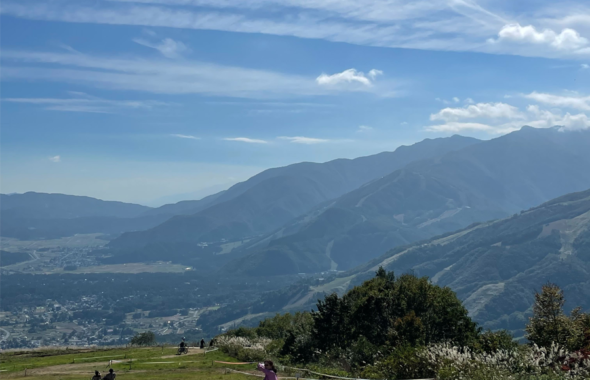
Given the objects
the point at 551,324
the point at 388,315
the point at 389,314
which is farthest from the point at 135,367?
the point at 551,324

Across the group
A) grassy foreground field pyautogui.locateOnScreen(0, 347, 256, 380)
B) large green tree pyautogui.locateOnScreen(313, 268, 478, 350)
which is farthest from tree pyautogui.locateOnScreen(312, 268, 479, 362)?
grassy foreground field pyautogui.locateOnScreen(0, 347, 256, 380)

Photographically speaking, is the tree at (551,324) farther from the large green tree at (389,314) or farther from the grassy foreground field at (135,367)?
the grassy foreground field at (135,367)

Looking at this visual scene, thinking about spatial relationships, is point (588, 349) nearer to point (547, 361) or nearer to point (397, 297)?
point (547, 361)

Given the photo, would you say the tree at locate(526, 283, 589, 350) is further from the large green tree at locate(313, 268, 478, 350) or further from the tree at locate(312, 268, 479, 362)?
the large green tree at locate(313, 268, 478, 350)

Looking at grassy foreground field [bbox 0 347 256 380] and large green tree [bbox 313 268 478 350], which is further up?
large green tree [bbox 313 268 478 350]

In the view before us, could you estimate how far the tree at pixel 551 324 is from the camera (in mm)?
30189

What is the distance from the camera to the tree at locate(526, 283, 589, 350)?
1189 inches

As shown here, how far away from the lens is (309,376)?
3269cm

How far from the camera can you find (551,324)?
30.8m

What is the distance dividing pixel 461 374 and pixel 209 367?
22712mm

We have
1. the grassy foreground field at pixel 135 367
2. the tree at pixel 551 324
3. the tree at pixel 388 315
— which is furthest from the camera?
the tree at pixel 388 315

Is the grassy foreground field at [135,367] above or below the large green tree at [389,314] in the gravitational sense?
below

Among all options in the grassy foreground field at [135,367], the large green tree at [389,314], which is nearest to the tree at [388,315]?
the large green tree at [389,314]

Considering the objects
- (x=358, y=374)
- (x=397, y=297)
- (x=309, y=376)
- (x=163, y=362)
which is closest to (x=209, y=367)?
(x=163, y=362)
